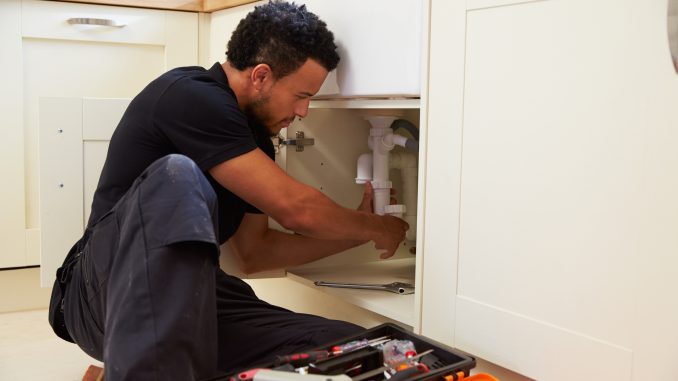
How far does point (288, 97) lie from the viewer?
53.5 inches

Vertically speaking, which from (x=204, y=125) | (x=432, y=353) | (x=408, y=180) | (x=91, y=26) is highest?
(x=91, y=26)

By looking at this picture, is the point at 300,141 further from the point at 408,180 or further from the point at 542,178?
the point at 542,178

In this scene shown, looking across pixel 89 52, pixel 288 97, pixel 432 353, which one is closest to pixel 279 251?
pixel 288 97

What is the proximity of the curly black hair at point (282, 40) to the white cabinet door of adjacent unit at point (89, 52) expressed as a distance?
0.67 metres

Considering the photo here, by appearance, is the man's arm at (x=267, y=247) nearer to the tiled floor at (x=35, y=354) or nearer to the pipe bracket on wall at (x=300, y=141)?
the pipe bracket on wall at (x=300, y=141)

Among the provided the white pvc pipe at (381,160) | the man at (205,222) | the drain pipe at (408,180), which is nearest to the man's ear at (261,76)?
the man at (205,222)

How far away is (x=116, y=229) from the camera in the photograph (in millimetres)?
1069

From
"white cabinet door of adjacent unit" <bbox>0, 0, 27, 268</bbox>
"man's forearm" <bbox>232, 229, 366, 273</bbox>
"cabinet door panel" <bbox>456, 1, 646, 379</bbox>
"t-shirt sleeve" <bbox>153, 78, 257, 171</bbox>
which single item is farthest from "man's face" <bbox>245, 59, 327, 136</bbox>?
"white cabinet door of adjacent unit" <bbox>0, 0, 27, 268</bbox>

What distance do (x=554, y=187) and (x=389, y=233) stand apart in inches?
21.3

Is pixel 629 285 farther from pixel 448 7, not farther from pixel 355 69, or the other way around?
pixel 355 69

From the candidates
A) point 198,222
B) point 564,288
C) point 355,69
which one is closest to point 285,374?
point 198,222

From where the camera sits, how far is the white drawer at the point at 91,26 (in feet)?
6.08

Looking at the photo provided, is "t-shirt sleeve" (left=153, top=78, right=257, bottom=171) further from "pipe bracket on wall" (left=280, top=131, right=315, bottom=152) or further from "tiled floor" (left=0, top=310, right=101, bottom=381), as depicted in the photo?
"tiled floor" (left=0, top=310, right=101, bottom=381)

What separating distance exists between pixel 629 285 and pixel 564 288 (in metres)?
0.10
